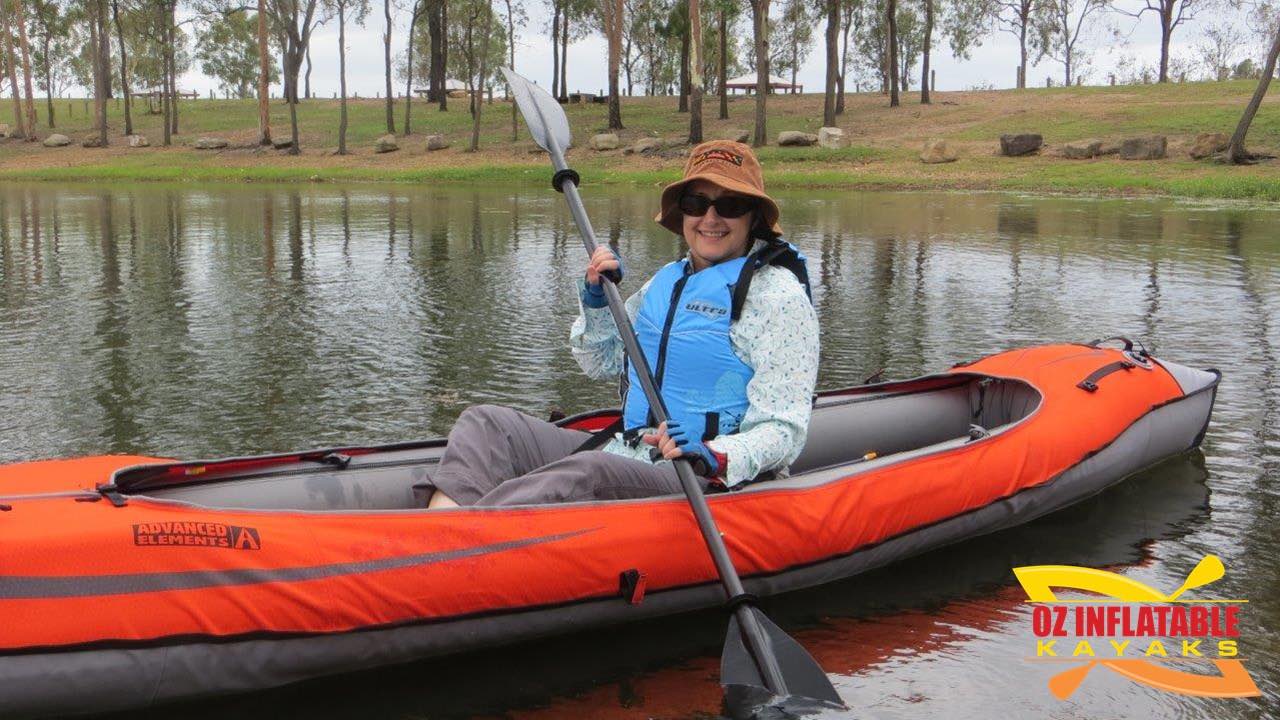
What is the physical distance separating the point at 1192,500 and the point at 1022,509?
1240 mm

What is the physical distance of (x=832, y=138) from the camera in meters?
34.6

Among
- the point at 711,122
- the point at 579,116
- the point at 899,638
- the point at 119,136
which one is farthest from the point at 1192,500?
the point at 119,136

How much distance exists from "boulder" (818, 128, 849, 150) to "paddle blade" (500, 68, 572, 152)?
29020 mm

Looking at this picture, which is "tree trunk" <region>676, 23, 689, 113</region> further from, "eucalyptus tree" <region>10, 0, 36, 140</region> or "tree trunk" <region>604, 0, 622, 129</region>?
"eucalyptus tree" <region>10, 0, 36, 140</region>

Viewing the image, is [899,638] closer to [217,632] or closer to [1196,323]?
[217,632]

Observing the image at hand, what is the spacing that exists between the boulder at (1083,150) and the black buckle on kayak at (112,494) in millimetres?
30180

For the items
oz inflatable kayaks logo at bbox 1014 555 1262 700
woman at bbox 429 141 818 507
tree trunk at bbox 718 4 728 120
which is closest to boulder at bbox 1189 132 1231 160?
tree trunk at bbox 718 4 728 120

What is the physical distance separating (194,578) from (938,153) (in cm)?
3022

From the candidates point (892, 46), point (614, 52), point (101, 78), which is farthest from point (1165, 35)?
point (101, 78)

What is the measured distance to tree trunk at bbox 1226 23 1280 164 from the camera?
2553cm

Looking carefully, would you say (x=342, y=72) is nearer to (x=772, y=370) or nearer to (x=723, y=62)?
(x=723, y=62)

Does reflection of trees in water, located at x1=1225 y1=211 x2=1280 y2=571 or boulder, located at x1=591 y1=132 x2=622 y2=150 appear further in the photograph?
boulder, located at x1=591 y1=132 x2=622 y2=150

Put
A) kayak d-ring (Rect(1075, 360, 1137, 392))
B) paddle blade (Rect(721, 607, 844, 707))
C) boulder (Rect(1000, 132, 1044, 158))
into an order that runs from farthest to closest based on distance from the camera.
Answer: boulder (Rect(1000, 132, 1044, 158))
kayak d-ring (Rect(1075, 360, 1137, 392))
paddle blade (Rect(721, 607, 844, 707))

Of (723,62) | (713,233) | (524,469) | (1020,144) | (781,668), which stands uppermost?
(723,62)
